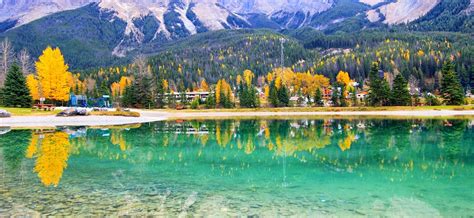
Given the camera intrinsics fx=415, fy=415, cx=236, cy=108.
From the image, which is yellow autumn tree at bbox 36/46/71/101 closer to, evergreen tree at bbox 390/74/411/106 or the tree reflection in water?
the tree reflection in water

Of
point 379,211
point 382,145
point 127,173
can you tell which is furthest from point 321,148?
point 379,211

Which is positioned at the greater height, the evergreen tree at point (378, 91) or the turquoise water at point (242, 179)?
the evergreen tree at point (378, 91)

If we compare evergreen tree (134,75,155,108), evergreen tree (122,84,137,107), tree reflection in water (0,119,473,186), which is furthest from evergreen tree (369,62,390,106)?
tree reflection in water (0,119,473,186)

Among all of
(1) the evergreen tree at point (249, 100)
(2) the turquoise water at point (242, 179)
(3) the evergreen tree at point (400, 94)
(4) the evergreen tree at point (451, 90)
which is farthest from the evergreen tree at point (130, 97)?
(2) the turquoise water at point (242, 179)

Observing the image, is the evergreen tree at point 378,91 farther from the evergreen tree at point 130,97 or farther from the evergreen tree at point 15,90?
the evergreen tree at point 15,90

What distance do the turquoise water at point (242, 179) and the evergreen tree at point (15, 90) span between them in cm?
4544

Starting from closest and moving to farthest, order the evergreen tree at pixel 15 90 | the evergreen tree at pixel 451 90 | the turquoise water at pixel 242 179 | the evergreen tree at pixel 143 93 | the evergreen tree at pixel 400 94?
the turquoise water at pixel 242 179, the evergreen tree at pixel 15 90, the evergreen tree at pixel 451 90, the evergreen tree at pixel 400 94, the evergreen tree at pixel 143 93

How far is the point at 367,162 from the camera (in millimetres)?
22250

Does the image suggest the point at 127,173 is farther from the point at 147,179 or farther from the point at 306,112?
the point at 306,112

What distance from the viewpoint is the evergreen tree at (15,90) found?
70.4m

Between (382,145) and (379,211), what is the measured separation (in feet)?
59.4

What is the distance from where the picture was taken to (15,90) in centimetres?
7031

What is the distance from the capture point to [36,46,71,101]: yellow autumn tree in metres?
82.1

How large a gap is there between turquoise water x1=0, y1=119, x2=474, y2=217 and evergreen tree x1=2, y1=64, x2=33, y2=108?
1789 inches
